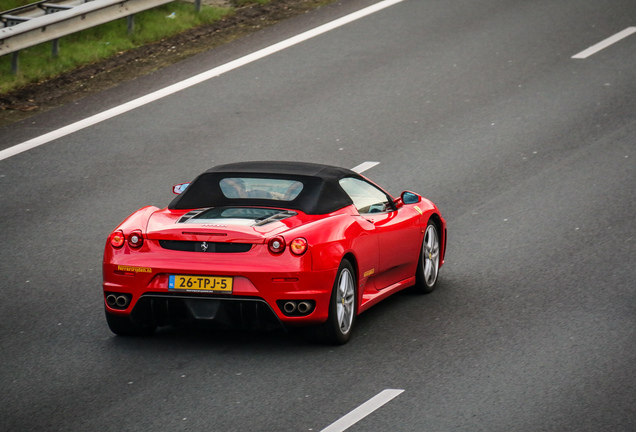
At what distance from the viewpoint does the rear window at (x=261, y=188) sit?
29.2ft

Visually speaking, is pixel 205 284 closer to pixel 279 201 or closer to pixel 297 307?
pixel 297 307

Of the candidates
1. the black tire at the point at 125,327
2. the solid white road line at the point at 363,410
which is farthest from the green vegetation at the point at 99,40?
the solid white road line at the point at 363,410

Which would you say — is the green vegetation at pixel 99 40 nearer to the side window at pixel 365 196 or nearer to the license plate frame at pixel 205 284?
the side window at pixel 365 196

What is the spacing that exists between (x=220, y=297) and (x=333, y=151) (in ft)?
21.5

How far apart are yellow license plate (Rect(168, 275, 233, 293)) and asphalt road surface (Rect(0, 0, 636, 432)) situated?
506mm

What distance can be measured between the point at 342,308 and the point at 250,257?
34.9 inches

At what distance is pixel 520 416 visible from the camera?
6926 mm

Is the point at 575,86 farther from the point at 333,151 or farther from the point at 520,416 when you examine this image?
the point at 520,416

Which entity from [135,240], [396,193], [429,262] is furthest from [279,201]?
[396,193]

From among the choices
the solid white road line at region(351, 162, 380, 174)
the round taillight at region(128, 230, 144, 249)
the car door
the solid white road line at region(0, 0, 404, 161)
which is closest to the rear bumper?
the round taillight at region(128, 230, 144, 249)

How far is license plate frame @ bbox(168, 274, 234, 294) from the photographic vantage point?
26.4ft

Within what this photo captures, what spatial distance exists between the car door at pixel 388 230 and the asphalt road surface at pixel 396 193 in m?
0.33

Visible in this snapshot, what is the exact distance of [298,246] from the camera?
8.09 m

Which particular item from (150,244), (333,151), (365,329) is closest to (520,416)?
(365,329)
